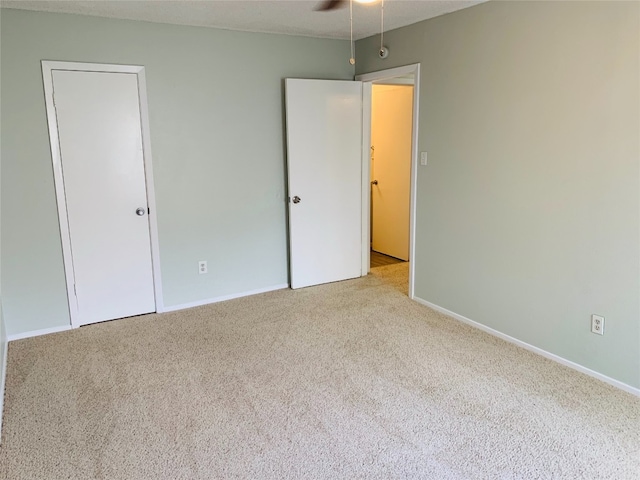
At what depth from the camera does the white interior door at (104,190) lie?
10.8 feet

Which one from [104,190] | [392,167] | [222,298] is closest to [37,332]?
[104,190]

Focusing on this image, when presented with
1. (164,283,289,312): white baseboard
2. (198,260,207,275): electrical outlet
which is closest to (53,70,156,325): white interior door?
(164,283,289,312): white baseboard

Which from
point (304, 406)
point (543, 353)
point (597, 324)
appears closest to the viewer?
point (304, 406)

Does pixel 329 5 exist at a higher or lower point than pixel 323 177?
higher

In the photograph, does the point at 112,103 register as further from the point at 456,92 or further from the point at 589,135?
the point at 589,135

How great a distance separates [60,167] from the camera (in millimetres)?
3285

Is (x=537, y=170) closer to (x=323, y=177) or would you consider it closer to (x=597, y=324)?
(x=597, y=324)

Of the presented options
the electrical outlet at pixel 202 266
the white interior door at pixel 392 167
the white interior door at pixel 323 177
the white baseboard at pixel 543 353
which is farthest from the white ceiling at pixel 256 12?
the white baseboard at pixel 543 353

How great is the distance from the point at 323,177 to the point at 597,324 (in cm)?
248

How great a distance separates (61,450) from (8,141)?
2.11m

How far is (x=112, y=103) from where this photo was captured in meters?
3.40

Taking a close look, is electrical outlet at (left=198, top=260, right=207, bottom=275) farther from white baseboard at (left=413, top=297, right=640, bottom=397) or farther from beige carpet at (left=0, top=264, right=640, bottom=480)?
white baseboard at (left=413, top=297, right=640, bottom=397)

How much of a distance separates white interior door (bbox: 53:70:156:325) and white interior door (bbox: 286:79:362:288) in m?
1.27

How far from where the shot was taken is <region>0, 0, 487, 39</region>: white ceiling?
2996 mm
